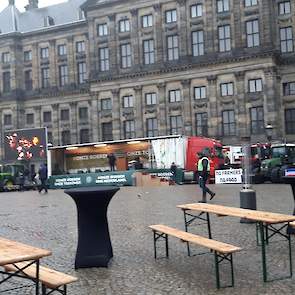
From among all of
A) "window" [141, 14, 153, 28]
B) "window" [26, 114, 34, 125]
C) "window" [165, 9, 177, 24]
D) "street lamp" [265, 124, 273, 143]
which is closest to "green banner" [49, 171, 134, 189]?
"street lamp" [265, 124, 273, 143]

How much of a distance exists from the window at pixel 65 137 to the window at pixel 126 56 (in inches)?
539

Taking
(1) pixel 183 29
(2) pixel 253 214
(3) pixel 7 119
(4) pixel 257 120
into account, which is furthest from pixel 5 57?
(2) pixel 253 214

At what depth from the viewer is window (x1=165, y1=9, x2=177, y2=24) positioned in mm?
56156

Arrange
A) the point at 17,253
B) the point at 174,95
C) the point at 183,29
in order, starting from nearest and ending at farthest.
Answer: the point at 17,253, the point at 183,29, the point at 174,95

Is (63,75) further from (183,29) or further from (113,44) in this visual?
(183,29)

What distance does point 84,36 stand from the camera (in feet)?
218

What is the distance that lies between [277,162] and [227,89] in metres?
20.5

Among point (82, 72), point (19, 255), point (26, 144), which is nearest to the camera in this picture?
point (19, 255)

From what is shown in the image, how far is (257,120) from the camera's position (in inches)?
2025

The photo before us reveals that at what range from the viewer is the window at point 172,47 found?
56312 millimetres

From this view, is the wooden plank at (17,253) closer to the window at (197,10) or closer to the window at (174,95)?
the window at (174,95)

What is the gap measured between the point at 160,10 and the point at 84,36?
14.1 meters

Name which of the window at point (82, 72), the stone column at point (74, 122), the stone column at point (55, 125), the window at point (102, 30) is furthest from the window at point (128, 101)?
the stone column at point (55, 125)

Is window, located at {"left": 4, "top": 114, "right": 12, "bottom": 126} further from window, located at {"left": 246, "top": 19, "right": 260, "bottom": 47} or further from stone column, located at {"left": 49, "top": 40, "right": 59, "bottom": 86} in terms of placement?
window, located at {"left": 246, "top": 19, "right": 260, "bottom": 47}
